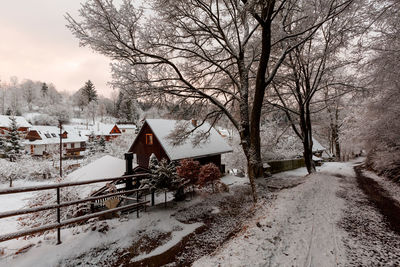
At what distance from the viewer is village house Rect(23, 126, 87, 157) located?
33872 millimetres

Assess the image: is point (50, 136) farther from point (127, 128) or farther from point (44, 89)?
point (44, 89)

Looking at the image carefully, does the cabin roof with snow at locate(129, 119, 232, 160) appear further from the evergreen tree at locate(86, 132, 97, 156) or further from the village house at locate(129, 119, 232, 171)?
the evergreen tree at locate(86, 132, 97, 156)

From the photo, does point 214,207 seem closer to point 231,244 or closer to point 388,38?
point 231,244

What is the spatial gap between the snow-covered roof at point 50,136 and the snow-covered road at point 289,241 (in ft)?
151

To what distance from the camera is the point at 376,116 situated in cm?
863

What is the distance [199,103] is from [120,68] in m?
3.58

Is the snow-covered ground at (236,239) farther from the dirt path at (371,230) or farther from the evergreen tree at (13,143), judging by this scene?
the evergreen tree at (13,143)

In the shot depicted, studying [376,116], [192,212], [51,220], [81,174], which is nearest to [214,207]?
[192,212]

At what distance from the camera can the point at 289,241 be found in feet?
11.1

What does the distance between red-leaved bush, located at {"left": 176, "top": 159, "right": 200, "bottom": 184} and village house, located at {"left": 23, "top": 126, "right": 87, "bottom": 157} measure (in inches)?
1443

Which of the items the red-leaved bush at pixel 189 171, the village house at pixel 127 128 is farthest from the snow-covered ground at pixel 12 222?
the village house at pixel 127 128

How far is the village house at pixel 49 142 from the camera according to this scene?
33.9m

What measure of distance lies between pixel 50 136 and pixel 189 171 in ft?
149

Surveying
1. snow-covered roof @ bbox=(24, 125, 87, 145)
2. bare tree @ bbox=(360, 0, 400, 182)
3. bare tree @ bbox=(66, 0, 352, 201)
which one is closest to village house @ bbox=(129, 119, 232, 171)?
bare tree @ bbox=(66, 0, 352, 201)
